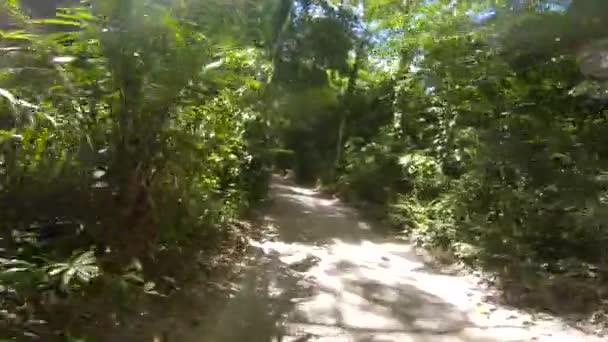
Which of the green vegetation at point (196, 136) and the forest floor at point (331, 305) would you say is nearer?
the green vegetation at point (196, 136)

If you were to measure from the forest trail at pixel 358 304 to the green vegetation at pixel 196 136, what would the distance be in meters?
0.55

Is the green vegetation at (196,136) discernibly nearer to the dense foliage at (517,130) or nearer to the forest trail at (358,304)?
the dense foliage at (517,130)

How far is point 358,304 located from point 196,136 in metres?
2.28

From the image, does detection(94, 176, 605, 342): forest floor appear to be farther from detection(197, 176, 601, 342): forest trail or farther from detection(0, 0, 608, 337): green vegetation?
detection(0, 0, 608, 337): green vegetation

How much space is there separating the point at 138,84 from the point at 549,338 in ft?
12.6

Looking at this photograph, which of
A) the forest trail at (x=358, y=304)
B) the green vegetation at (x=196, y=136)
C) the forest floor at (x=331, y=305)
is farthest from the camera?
the forest trail at (x=358, y=304)

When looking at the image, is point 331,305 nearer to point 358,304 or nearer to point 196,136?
point 358,304

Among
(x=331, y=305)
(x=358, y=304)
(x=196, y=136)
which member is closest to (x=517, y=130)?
(x=358, y=304)

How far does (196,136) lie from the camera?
15.1ft

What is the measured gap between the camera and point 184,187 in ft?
15.6

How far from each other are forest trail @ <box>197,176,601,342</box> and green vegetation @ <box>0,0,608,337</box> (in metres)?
0.55

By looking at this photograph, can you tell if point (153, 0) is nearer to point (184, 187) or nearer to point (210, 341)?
point (184, 187)

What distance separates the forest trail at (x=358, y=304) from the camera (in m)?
4.49

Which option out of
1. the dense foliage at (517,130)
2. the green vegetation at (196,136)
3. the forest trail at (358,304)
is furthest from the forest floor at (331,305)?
the dense foliage at (517,130)
